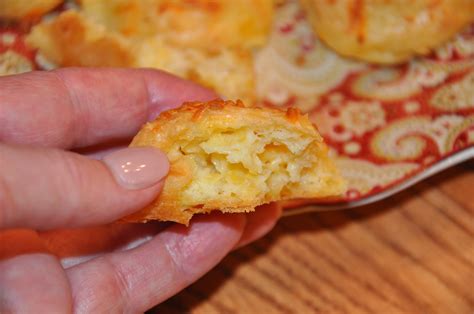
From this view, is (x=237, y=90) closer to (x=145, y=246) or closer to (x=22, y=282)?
(x=145, y=246)

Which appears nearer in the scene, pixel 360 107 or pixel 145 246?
pixel 145 246

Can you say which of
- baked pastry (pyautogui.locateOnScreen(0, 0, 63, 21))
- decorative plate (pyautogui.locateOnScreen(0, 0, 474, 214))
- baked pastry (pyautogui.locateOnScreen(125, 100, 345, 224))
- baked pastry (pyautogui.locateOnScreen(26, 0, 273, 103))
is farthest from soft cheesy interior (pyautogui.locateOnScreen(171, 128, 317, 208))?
baked pastry (pyautogui.locateOnScreen(0, 0, 63, 21))

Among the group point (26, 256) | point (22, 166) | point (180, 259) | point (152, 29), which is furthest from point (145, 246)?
point (152, 29)

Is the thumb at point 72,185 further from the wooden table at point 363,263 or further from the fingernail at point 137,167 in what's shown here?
the wooden table at point 363,263

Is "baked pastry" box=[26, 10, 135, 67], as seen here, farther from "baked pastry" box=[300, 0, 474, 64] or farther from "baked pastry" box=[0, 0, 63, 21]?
"baked pastry" box=[300, 0, 474, 64]

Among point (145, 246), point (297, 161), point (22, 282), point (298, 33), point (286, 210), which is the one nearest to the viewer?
point (22, 282)

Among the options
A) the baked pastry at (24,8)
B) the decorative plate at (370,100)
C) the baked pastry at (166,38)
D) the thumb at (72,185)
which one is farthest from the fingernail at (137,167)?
the baked pastry at (24,8)
